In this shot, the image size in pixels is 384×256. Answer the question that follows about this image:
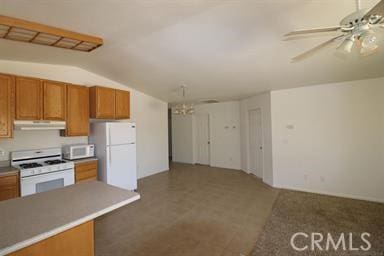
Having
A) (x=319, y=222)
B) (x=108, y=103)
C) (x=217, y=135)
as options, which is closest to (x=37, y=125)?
(x=108, y=103)

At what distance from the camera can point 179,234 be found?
2830 mm

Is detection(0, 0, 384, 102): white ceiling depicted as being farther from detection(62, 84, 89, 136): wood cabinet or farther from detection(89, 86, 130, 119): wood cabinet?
detection(62, 84, 89, 136): wood cabinet

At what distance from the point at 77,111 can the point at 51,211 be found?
114 inches

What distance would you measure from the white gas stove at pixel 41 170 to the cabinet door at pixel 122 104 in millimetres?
1491

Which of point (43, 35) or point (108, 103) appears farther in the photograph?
point (108, 103)

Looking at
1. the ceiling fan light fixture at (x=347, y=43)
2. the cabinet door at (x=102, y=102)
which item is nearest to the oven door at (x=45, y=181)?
the cabinet door at (x=102, y=102)

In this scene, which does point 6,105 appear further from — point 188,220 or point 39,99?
point 188,220

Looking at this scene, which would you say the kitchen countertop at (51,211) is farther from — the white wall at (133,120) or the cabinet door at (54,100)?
the white wall at (133,120)

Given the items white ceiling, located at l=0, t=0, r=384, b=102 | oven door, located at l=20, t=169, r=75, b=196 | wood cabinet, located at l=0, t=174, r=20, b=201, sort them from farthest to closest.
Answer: oven door, located at l=20, t=169, r=75, b=196 → wood cabinet, located at l=0, t=174, r=20, b=201 → white ceiling, located at l=0, t=0, r=384, b=102

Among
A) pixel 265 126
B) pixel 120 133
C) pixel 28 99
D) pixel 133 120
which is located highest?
pixel 28 99

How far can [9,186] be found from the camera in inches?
111

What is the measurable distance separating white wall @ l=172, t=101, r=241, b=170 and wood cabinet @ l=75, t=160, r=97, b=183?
4.56 metres

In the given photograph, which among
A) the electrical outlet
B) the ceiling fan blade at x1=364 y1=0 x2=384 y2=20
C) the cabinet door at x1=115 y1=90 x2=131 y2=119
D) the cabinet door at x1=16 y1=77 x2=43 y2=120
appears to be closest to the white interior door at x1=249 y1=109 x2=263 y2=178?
the cabinet door at x1=115 y1=90 x2=131 y2=119

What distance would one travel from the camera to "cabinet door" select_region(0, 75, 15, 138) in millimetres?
2928
